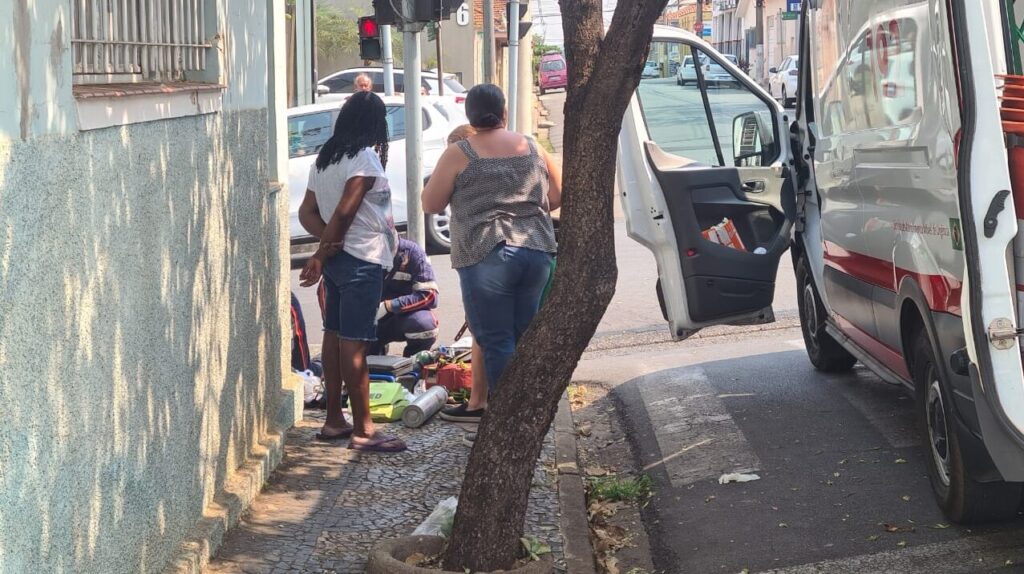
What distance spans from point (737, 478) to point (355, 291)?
204 cm

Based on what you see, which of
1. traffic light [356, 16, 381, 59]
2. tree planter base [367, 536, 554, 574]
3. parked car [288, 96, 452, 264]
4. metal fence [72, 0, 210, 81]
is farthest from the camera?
parked car [288, 96, 452, 264]

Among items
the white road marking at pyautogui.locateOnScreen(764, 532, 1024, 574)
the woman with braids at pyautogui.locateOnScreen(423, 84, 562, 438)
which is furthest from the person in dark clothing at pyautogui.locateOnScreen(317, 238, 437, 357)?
the white road marking at pyautogui.locateOnScreen(764, 532, 1024, 574)

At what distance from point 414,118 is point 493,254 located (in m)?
3.09

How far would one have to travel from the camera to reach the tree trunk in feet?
15.1

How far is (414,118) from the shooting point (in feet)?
30.0

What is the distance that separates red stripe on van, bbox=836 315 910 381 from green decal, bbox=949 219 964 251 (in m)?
1.20

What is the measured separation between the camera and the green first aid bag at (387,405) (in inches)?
288

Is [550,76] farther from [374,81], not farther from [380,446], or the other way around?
[380,446]

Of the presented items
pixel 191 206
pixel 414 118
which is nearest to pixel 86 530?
pixel 191 206

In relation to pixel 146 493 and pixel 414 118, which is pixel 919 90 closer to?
pixel 146 493

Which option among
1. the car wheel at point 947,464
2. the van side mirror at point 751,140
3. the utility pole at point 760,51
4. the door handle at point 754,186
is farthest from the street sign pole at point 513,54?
the utility pole at point 760,51

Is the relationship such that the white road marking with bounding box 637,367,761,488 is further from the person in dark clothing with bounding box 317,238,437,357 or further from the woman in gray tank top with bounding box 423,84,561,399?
the person in dark clothing with bounding box 317,238,437,357

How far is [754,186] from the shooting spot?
24.1ft

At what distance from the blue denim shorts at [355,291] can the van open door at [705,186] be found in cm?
161
